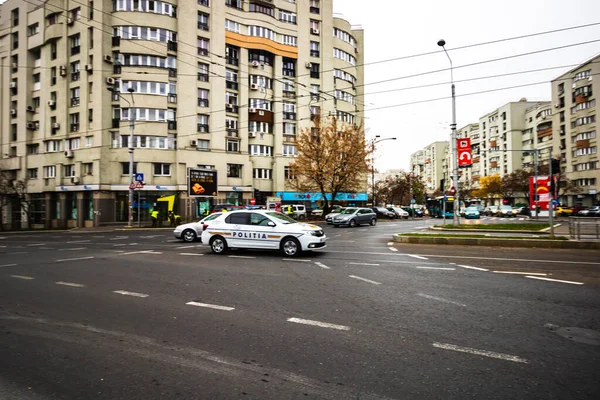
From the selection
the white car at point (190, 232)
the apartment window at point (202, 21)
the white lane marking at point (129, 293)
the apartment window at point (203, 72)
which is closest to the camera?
the white lane marking at point (129, 293)

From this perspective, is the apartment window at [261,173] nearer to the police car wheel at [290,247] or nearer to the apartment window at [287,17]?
the apartment window at [287,17]

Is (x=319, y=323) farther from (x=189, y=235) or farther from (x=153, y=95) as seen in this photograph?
(x=153, y=95)

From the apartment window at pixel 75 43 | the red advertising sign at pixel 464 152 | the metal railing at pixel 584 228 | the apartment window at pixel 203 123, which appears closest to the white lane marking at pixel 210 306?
the metal railing at pixel 584 228

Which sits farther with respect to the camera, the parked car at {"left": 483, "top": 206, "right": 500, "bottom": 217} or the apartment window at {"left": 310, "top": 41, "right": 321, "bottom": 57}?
the parked car at {"left": 483, "top": 206, "right": 500, "bottom": 217}

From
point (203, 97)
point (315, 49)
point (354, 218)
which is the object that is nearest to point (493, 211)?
point (354, 218)

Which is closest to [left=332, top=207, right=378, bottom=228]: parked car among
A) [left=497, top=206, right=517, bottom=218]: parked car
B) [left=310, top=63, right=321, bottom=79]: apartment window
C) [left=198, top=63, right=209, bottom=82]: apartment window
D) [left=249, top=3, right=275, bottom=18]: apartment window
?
[left=198, top=63, right=209, bottom=82]: apartment window

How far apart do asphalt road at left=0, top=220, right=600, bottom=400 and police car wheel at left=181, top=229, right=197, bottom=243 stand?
8.65m

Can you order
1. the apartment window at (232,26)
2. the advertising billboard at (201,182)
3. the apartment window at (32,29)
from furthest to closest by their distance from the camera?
the apartment window at (232,26), the apartment window at (32,29), the advertising billboard at (201,182)

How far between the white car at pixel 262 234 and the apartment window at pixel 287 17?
41934 millimetres

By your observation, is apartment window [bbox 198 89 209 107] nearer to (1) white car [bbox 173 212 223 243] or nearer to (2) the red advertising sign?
(1) white car [bbox 173 212 223 243]

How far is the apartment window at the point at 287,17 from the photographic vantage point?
→ 47.0m

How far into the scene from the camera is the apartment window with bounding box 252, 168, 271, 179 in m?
44.6

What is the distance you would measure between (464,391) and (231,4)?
157 feet

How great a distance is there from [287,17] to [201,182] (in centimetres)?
2756
